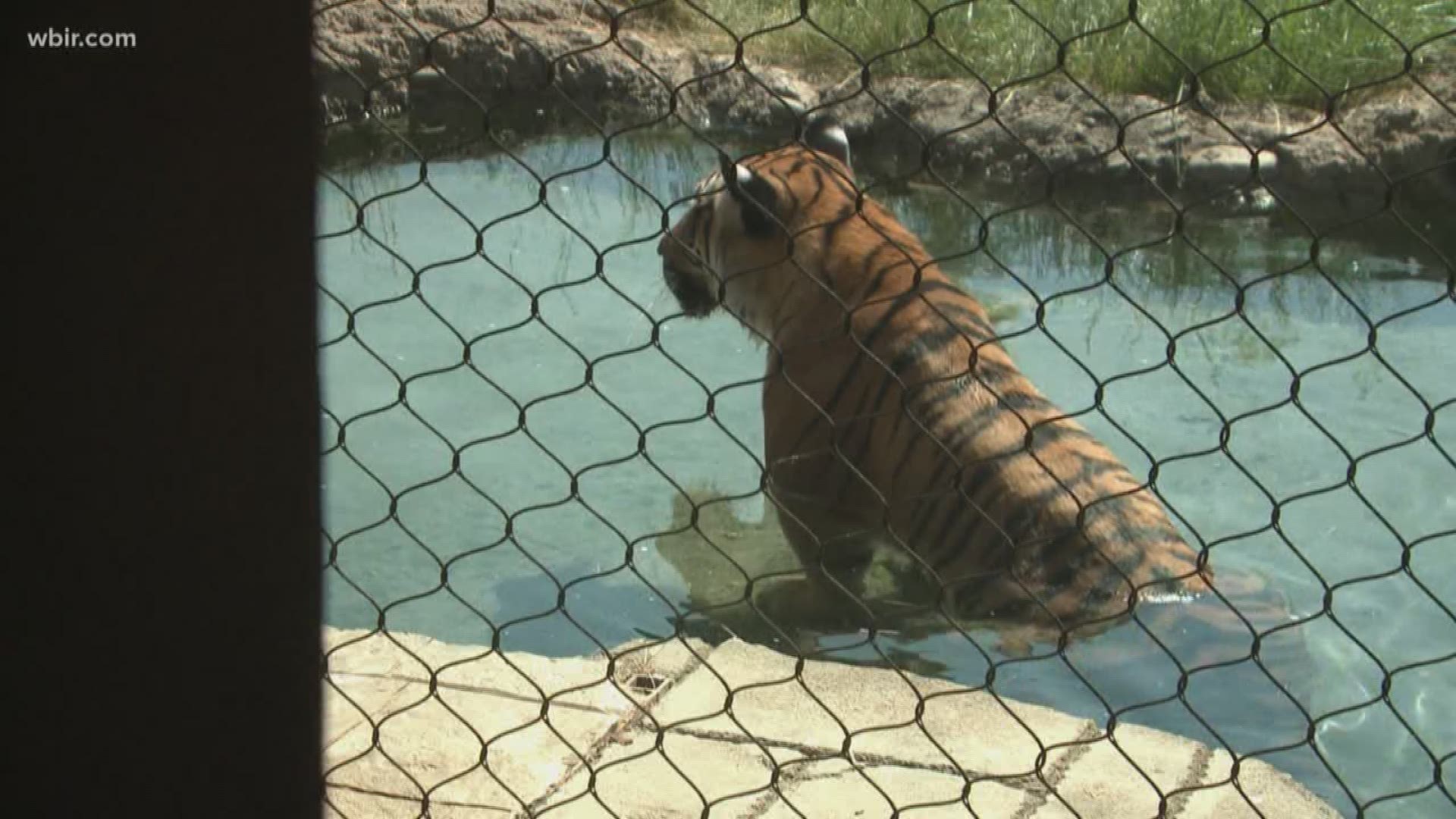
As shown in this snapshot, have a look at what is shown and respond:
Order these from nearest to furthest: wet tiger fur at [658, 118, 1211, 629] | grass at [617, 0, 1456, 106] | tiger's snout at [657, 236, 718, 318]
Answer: wet tiger fur at [658, 118, 1211, 629] → tiger's snout at [657, 236, 718, 318] → grass at [617, 0, 1456, 106]

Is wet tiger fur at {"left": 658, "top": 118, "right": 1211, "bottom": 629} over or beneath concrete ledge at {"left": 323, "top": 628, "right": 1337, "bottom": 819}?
over

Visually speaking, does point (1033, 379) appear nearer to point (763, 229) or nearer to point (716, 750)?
point (763, 229)

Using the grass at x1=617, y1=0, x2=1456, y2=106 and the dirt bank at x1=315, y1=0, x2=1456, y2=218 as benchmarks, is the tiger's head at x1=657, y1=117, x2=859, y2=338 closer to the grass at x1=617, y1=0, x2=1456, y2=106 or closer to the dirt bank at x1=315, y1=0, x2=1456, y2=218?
the dirt bank at x1=315, y1=0, x2=1456, y2=218

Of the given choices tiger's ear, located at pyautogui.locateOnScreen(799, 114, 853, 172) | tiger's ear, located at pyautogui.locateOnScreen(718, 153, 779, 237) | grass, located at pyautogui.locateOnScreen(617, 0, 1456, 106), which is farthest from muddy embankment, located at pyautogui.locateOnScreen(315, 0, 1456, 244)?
tiger's ear, located at pyautogui.locateOnScreen(718, 153, 779, 237)

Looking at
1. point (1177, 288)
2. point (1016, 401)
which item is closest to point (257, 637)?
point (1016, 401)

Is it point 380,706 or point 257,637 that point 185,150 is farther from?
point 380,706

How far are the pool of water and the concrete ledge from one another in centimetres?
31

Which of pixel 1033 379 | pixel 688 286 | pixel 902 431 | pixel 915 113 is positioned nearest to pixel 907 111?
pixel 915 113

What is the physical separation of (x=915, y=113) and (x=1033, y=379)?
7.95ft

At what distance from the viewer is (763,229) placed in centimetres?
439

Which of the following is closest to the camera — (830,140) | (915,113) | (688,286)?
(830,140)

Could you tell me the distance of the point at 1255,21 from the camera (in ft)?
26.6

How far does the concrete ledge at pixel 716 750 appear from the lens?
119 inches

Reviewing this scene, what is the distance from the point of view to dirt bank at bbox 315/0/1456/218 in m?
7.52
